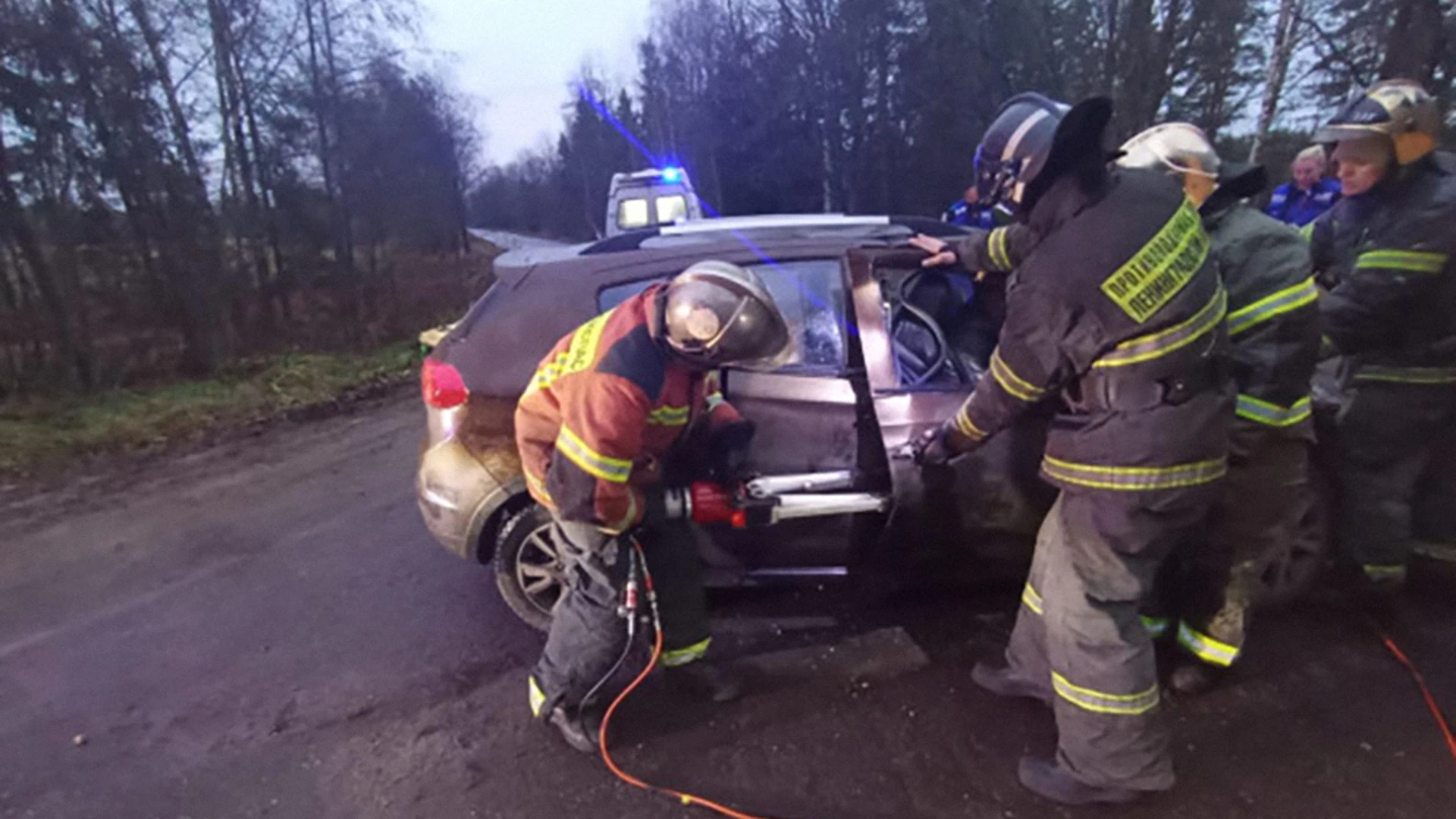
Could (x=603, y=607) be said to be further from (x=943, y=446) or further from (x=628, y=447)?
(x=943, y=446)

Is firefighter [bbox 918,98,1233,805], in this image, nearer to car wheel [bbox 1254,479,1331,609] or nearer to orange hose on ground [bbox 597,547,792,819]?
orange hose on ground [bbox 597,547,792,819]

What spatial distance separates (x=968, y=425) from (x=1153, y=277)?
63cm

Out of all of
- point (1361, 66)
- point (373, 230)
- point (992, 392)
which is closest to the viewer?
point (992, 392)

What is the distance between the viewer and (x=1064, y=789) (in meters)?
2.26

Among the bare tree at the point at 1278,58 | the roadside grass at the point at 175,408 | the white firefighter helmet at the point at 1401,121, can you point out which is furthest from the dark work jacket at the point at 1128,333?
the bare tree at the point at 1278,58

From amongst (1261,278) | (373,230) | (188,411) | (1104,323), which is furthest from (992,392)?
(373,230)

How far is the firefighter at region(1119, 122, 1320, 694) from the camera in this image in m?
2.40

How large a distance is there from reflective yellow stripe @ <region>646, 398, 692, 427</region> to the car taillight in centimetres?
101

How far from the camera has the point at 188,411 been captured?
7.70m

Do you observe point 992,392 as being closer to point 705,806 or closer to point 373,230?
point 705,806

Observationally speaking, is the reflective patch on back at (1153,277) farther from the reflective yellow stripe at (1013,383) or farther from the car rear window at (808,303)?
the car rear window at (808,303)

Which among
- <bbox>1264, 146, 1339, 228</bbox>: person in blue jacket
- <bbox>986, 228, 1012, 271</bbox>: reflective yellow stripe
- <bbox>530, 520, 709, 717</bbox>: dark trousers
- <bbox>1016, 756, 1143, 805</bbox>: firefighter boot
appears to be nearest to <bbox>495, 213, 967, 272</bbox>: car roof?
<bbox>986, 228, 1012, 271</bbox>: reflective yellow stripe

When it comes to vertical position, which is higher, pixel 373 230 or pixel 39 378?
pixel 373 230

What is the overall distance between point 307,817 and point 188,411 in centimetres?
674
